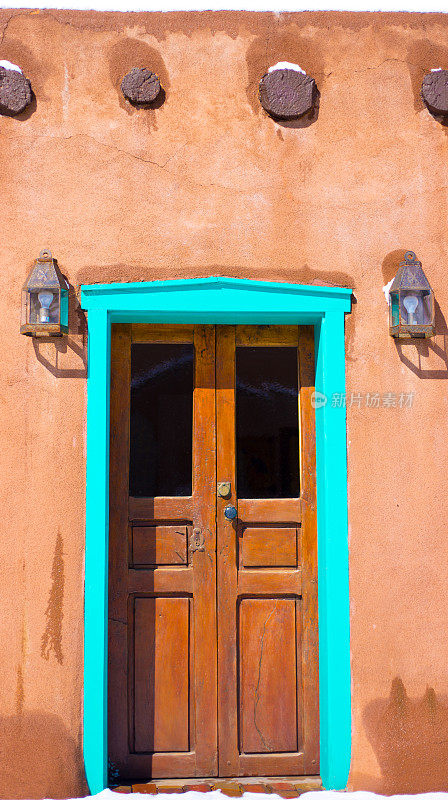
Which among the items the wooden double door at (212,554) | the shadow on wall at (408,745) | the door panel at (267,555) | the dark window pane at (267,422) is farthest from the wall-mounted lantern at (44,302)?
the shadow on wall at (408,745)

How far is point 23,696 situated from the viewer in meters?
2.97

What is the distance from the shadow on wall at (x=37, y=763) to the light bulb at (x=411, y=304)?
237 cm

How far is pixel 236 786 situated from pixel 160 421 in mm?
1662

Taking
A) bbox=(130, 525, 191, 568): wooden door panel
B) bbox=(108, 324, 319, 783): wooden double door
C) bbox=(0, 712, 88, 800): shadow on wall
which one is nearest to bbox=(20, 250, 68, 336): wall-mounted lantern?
bbox=(108, 324, 319, 783): wooden double door

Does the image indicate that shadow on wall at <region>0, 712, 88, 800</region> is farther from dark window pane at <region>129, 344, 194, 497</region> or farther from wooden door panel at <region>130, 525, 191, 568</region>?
dark window pane at <region>129, 344, 194, 497</region>

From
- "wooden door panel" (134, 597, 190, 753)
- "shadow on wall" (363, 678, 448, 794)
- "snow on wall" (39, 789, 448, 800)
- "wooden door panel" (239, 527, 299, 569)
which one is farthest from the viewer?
"wooden door panel" (239, 527, 299, 569)

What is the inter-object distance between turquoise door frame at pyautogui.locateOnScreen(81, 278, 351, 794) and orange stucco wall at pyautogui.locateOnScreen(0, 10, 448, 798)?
0.06 m

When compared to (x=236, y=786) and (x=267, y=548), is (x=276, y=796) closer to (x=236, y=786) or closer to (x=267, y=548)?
(x=236, y=786)

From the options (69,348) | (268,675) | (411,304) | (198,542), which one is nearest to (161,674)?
(268,675)

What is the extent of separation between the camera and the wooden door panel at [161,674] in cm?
314

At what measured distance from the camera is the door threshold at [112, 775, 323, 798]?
3.01 m

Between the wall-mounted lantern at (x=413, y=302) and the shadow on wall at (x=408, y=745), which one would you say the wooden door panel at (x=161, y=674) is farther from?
the wall-mounted lantern at (x=413, y=302)

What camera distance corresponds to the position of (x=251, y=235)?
3230 millimetres

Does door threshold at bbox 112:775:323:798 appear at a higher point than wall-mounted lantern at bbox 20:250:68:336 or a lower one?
lower
